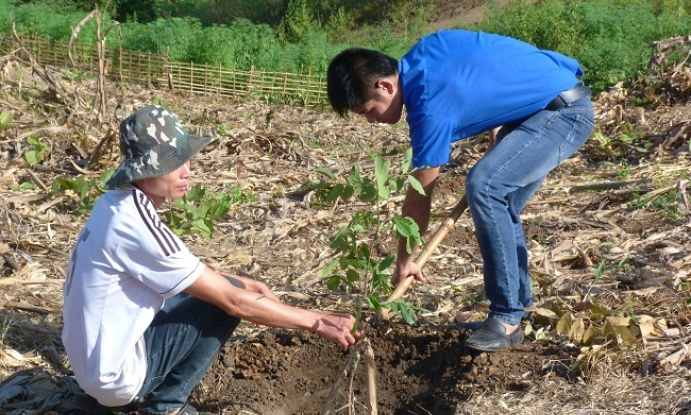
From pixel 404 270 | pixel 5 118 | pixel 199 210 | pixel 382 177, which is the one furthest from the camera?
pixel 5 118

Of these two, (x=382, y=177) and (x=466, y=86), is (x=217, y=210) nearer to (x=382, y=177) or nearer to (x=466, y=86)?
(x=466, y=86)

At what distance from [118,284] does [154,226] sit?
269 mm

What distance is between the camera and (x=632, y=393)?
359 cm

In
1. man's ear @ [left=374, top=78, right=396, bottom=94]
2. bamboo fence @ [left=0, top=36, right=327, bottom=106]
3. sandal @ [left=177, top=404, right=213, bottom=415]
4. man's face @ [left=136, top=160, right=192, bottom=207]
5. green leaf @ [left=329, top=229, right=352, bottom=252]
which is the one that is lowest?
bamboo fence @ [left=0, top=36, right=327, bottom=106]

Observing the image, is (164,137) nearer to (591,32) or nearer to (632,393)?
(632,393)

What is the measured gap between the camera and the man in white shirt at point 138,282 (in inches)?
121

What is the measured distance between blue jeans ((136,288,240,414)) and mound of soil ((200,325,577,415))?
46cm

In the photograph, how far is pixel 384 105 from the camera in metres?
3.71

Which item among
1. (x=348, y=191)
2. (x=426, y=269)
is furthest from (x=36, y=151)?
(x=348, y=191)

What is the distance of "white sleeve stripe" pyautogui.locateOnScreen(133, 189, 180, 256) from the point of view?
9.98ft

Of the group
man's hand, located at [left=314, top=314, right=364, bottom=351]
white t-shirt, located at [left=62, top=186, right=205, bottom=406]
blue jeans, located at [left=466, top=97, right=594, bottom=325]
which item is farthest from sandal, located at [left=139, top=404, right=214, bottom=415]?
blue jeans, located at [left=466, top=97, right=594, bottom=325]

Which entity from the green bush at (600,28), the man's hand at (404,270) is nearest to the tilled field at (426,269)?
the man's hand at (404,270)

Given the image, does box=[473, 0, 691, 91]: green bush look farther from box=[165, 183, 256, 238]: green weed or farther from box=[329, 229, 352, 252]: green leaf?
box=[329, 229, 352, 252]: green leaf

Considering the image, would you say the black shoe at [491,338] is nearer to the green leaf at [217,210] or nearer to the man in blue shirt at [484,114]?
the man in blue shirt at [484,114]
